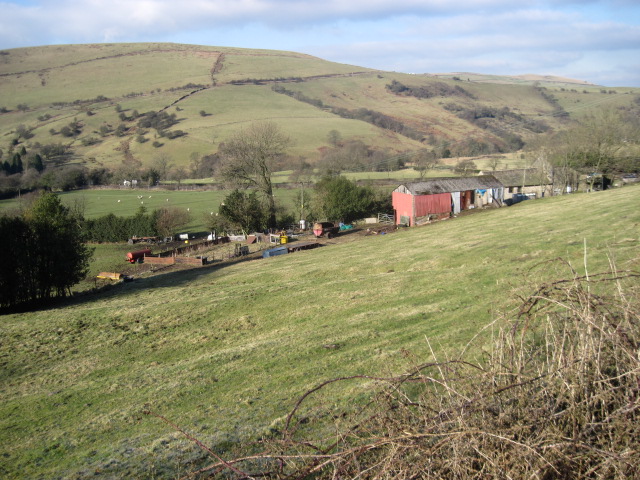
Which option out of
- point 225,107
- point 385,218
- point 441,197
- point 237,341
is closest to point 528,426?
point 237,341

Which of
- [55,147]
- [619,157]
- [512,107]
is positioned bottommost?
[619,157]

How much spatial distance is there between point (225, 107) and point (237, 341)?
142934mm

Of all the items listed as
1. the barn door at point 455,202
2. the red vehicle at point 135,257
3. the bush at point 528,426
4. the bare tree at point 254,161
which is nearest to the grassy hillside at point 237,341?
the bush at point 528,426

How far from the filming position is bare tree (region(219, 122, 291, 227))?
179 feet

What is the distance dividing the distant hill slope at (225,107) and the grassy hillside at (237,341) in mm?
87421

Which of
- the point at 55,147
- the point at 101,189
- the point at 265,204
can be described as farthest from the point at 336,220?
the point at 55,147

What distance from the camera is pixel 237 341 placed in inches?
607

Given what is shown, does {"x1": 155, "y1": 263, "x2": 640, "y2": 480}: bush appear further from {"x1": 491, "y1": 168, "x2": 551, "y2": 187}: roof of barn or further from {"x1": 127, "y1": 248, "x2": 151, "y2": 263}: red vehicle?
{"x1": 491, "y1": 168, "x2": 551, "y2": 187}: roof of barn

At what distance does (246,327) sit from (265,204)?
3877cm

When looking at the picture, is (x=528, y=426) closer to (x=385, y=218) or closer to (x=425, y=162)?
(x=385, y=218)

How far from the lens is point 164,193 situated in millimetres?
90375

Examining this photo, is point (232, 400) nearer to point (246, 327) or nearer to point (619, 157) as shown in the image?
point (246, 327)

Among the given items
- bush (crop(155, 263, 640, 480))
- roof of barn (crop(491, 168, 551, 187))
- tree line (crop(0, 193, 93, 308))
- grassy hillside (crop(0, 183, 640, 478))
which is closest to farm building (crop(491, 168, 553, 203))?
roof of barn (crop(491, 168, 551, 187))

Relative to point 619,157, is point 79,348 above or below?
below
